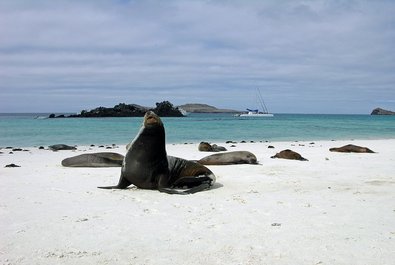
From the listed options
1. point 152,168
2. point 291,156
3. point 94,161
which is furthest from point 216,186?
point 291,156

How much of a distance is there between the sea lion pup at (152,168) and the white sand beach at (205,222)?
274 millimetres

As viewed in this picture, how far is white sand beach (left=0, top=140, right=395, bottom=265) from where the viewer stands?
174 inches

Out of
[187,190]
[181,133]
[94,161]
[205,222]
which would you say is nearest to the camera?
[205,222]

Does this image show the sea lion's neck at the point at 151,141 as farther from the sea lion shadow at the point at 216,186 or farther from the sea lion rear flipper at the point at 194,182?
the sea lion shadow at the point at 216,186

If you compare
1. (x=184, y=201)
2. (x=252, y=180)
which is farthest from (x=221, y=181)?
(x=184, y=201)

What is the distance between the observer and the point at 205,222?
18.7 ft

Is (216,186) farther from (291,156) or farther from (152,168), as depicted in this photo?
(291,156)

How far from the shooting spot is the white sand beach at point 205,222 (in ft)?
14.5

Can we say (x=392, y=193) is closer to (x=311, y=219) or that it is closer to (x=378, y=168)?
(x=311, y=219)

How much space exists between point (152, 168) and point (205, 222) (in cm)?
301

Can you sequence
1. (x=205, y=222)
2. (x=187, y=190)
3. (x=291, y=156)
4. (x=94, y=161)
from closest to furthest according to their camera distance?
1. (x=205, y=222)
2. (x=187, y=190)
3. (x=94, y=161)
4. (x=291, y=156)

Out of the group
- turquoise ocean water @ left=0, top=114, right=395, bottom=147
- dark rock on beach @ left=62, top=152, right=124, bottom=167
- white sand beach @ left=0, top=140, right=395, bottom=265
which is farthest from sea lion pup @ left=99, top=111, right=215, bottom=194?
turquoise ocean water @ left=0, top=114, right=395, bottom=147

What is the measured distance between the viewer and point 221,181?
948cm

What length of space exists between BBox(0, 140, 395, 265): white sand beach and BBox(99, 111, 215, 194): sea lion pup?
27 centimetres
